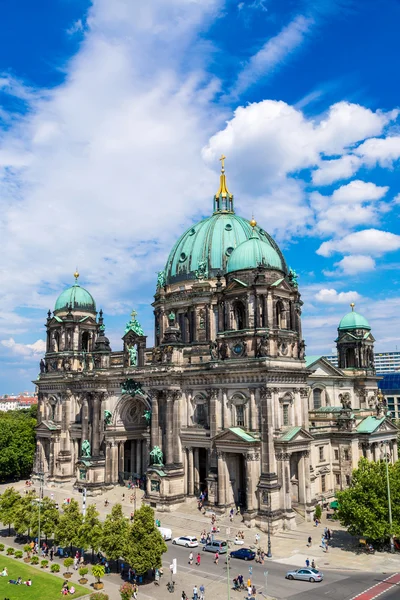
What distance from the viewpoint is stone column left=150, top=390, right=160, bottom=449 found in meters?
76.7

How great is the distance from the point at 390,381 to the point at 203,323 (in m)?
132

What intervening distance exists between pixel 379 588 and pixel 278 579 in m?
8.39

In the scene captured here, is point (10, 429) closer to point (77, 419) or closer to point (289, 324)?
point (77, 419)

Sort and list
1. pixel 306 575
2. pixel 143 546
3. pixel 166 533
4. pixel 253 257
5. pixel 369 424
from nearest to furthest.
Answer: pixel 143 546
pixel 306 575
pixel 166 533
pixel 253 257
pixel 369 424

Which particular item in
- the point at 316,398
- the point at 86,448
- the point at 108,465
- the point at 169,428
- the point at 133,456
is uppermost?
the point at 316,398

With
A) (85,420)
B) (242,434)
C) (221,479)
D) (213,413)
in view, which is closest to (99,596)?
(221,479)

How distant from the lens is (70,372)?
96.2m

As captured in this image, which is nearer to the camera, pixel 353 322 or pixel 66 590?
pixel 66 590

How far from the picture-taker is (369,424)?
3125 inches

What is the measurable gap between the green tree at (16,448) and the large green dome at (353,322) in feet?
200

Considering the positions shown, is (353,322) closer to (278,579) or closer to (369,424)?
(369,424)

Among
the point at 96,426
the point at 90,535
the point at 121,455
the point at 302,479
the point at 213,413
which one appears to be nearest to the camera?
the point at 90,535

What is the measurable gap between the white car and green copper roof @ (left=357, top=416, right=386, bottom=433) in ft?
101

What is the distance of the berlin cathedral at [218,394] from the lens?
220 feet
